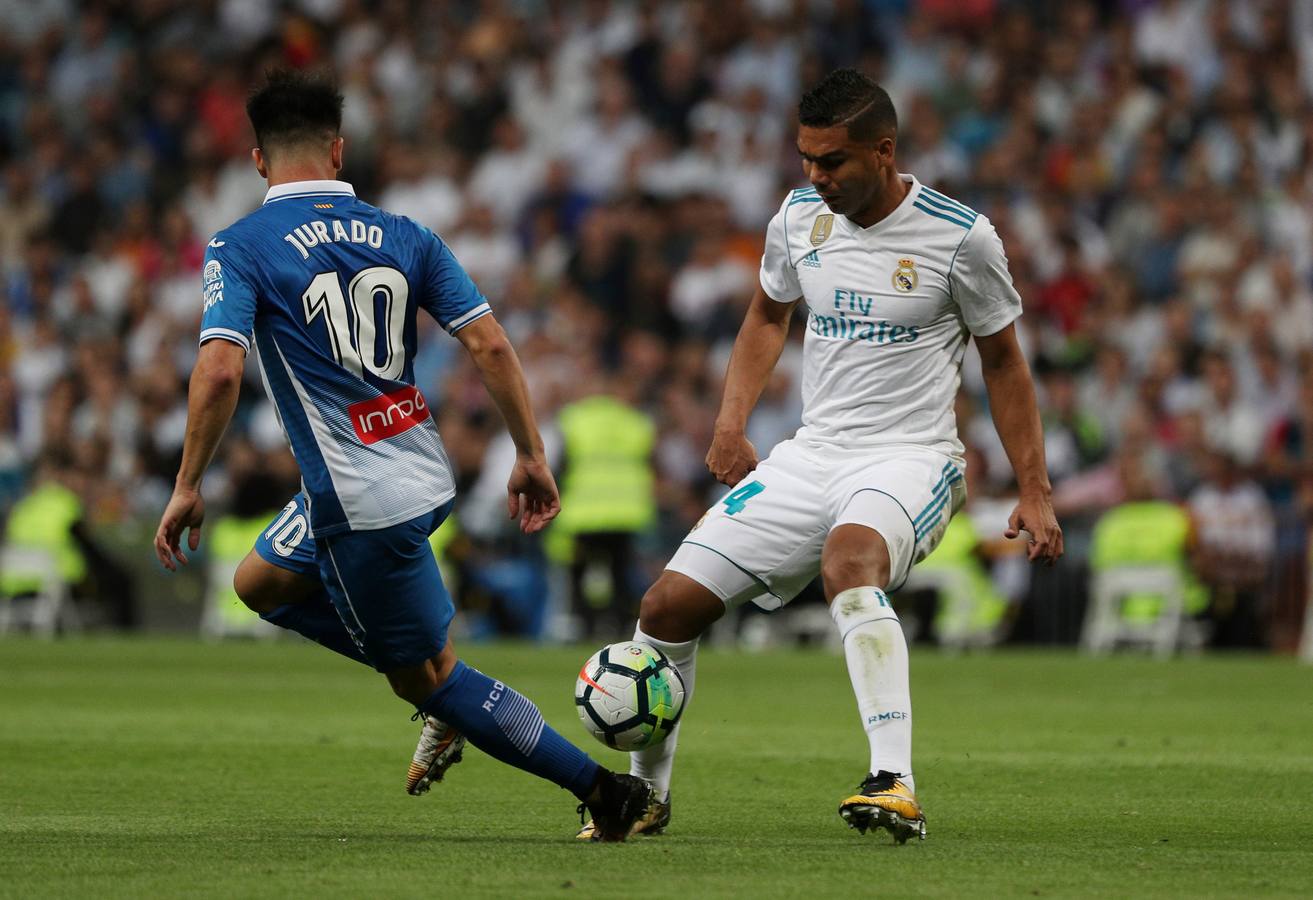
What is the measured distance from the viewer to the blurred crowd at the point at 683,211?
18.3 meters

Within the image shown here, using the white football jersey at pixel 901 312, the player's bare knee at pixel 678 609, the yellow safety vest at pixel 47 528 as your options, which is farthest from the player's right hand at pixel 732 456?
the yellow safety vest at pixel 47 528

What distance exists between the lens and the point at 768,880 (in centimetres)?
541

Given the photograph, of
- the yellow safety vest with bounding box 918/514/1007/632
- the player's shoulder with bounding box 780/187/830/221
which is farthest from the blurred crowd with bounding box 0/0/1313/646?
the player's shoulder with bounding box 780/187/830/221

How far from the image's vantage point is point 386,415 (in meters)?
6.24

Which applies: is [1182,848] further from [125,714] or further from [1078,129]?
[1078,129]

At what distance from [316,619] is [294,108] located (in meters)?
1.59

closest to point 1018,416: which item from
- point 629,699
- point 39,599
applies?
point 629,699

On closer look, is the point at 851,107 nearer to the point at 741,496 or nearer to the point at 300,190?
the point at 741,496

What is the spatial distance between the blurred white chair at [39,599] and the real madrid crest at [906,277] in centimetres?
1442

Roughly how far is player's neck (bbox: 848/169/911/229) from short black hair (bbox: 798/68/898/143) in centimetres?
17

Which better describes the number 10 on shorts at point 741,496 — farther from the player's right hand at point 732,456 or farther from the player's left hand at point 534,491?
the player's left hand at point 534,491

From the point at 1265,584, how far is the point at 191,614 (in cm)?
966

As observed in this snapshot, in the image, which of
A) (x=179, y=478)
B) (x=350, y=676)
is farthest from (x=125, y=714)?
(x=179, y=478)

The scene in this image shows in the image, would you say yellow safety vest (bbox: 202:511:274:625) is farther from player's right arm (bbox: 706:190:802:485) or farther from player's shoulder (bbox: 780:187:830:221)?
player's shoulder (bbox: 780:187:830:221)
